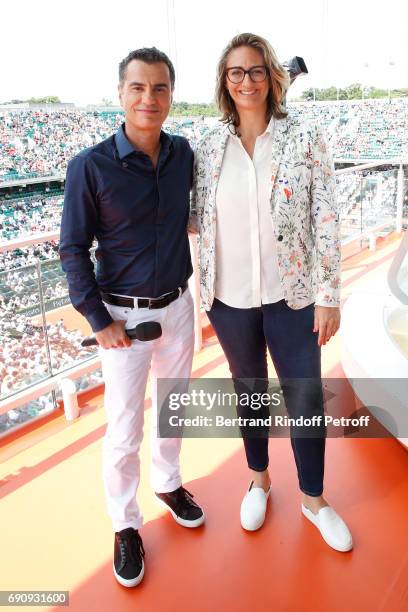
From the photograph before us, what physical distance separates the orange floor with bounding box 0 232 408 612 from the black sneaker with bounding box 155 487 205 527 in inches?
1.3

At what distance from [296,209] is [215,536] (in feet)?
3.66

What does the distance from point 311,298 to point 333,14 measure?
668 cm

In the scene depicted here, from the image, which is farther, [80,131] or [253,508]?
[80,131]

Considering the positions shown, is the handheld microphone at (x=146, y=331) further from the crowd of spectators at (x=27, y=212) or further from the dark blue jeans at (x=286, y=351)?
the crowd of spectators at (x=27, y=212)

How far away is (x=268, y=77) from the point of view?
1373 millimetres

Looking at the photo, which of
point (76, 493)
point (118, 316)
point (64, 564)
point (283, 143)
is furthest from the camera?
point (76, 493)

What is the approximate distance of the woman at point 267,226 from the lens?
1364 mm

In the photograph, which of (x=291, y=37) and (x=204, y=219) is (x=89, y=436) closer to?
(x=204, y=219)

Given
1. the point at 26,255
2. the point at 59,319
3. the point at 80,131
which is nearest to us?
the point at 26,255

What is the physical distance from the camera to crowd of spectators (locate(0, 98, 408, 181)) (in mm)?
9227

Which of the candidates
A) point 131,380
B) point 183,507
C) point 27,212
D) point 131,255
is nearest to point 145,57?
point 131,255

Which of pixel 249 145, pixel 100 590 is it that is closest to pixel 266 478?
pixel 100 590

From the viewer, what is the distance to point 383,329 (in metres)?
2.38

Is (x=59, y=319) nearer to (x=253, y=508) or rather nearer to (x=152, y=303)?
(x=152, y=303)
